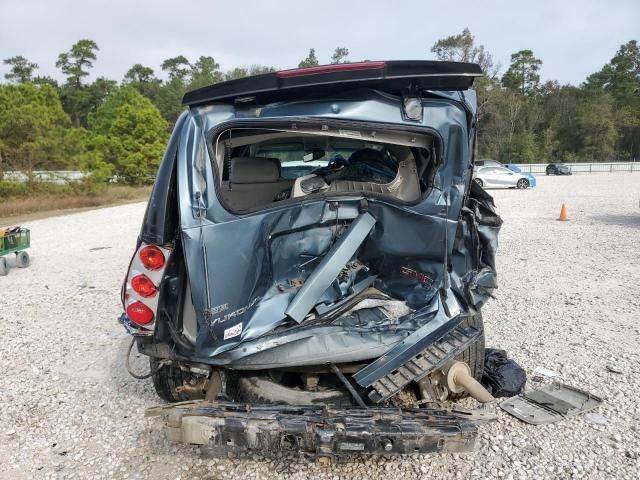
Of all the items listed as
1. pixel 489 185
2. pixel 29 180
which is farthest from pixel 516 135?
pixel 29 180

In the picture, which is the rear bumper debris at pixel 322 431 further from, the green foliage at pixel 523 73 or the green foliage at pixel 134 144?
the green foliage at pixel 523 73

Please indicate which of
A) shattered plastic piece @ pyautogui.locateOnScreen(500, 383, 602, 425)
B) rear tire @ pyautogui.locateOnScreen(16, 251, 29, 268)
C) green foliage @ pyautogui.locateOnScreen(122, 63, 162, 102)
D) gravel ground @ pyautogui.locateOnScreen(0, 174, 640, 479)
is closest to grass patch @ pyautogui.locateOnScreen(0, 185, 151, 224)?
rear tire @ pyautogui.locateOnScreen(16, 251, 29, 268)

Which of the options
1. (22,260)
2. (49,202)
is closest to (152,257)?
(22,260)

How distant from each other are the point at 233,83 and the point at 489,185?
23.8 meters

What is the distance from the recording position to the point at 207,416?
7.05ft

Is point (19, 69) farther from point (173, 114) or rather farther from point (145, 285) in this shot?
point (145, 285)

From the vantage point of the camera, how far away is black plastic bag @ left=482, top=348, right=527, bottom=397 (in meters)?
3.37

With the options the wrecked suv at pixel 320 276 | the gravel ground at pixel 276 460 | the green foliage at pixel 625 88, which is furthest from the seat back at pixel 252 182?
the green foliage at pixel 625 88

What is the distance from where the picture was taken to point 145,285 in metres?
2.59

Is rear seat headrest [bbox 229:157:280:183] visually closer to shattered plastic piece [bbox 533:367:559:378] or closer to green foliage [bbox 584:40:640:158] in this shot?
shattered plastic piece [bbox 533:367:559:378]

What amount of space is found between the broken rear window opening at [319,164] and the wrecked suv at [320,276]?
0.08ft

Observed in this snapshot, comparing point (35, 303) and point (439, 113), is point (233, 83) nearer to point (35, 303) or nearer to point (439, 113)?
point (439, 113)

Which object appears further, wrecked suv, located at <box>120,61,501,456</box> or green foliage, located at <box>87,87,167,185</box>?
green foliage, located at <box>87,87,167,185</box>

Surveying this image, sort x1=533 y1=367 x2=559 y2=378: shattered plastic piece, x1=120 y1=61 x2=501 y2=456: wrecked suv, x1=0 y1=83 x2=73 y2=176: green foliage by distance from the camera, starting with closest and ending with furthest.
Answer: x1=120 y1=61 x2=501 y2=456: wrecked suv
x1=533 y1=367 x2=559 y2=378: shattered plastic piece
x1=0 y1=83 x2=73 y2=176: green foliage
